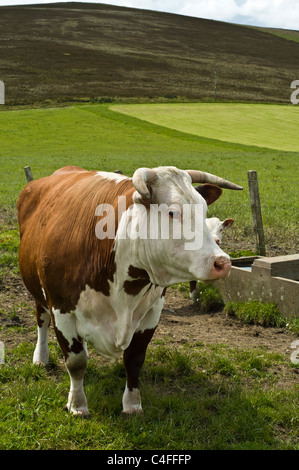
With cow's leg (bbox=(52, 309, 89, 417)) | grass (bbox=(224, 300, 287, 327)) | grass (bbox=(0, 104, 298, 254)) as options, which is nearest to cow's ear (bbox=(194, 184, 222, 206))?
cow's leg (bbox=(52, 309, 89, 417))

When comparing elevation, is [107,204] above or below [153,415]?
above

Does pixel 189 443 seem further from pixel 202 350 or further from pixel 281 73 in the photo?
pixel 281 73

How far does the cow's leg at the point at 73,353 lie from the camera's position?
4168mm

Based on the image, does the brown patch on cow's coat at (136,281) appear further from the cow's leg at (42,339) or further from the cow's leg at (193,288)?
the cow's leg at (193,288)

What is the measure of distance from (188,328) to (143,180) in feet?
11.8

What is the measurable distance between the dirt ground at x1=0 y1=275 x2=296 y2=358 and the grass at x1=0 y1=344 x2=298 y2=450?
36cm

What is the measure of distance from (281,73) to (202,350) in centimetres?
8217

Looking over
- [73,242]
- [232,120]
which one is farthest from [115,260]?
[232,120]

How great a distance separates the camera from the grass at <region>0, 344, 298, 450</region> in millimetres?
4008

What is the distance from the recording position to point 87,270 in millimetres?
3945

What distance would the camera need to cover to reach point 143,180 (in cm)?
331

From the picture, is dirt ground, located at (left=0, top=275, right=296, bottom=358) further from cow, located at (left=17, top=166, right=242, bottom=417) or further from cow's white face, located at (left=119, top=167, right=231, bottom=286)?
cow's white face, located at (left=119, top=167, right=231, bottom=286)
